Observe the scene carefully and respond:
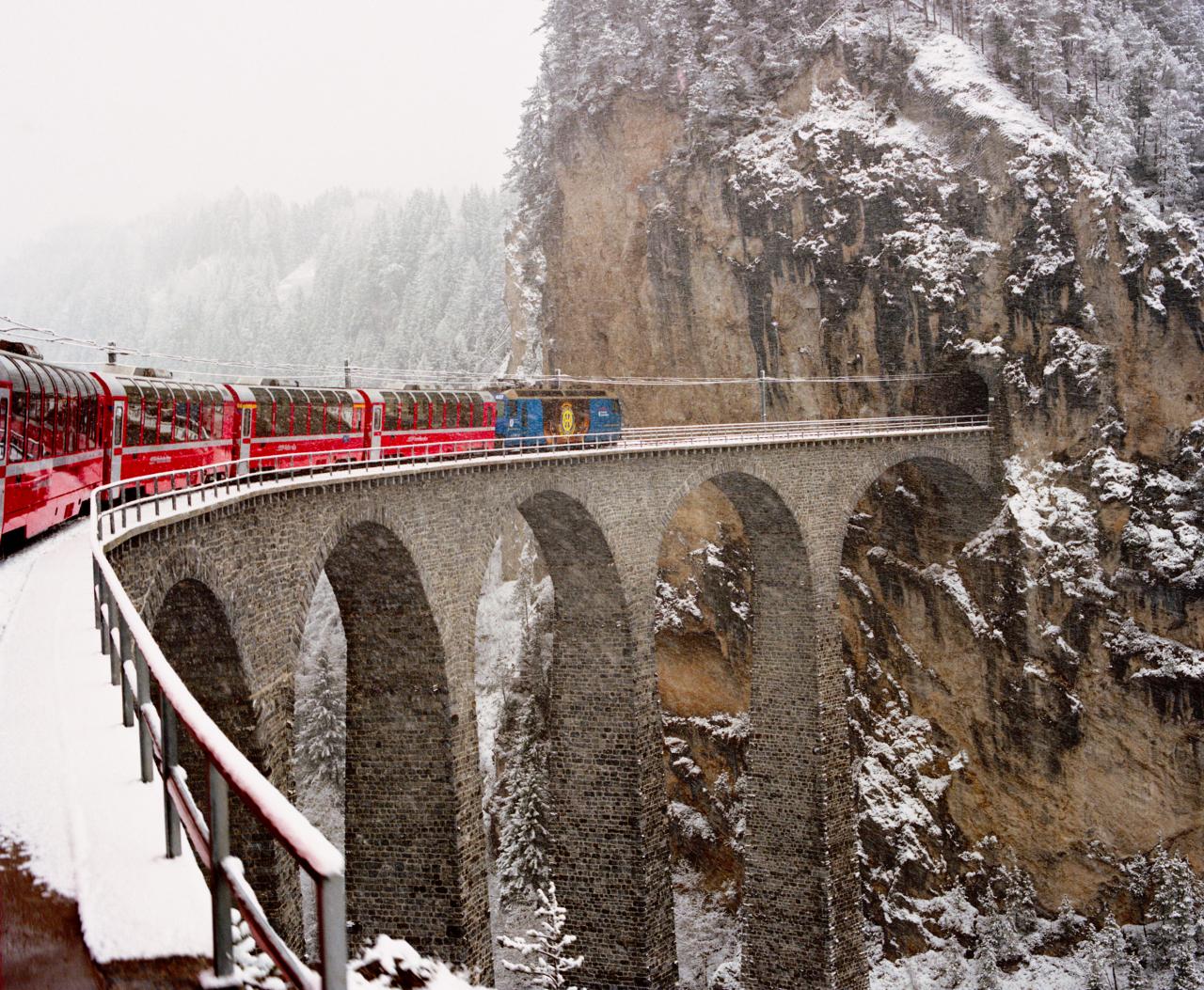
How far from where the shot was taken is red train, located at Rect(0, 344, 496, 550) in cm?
1302

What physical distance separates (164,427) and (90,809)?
16.8m

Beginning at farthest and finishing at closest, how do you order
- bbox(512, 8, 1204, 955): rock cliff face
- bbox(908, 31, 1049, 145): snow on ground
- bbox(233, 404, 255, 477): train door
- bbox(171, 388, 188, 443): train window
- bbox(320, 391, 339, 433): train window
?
bbox(908, 31, 1049, 145): snow on ground
bbox(512, 8, 1204, 955): rock cliff face
bbox(320, 391, 339, 433): train window
bbox(233, 404, 255, 477): train door
bbox(171, 388, 188, 443): train window

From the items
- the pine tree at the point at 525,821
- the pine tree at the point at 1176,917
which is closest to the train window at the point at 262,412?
the pine tree at the point at 525,821

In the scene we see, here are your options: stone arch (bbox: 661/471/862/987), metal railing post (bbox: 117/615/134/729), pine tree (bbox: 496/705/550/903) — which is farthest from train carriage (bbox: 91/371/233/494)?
pine tree (bbox: 496/705/550/903)

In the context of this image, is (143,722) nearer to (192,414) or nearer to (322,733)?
(192,414)

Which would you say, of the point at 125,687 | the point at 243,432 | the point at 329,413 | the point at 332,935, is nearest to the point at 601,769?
the point at 329,413

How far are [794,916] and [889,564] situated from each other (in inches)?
605

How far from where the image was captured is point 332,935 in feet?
7.82

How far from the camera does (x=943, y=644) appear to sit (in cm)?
3844

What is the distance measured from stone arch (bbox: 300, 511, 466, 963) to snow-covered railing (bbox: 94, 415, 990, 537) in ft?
7.99

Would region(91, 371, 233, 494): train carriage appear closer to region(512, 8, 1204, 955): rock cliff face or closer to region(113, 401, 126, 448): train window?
region(113, 401, 126, 448): train window

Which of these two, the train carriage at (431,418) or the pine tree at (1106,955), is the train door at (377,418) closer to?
the train carriage at (431,418)

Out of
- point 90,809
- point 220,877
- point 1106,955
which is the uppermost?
point 220,877

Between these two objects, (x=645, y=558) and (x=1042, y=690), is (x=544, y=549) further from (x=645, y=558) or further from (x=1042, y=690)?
(x=1042, y=690)
